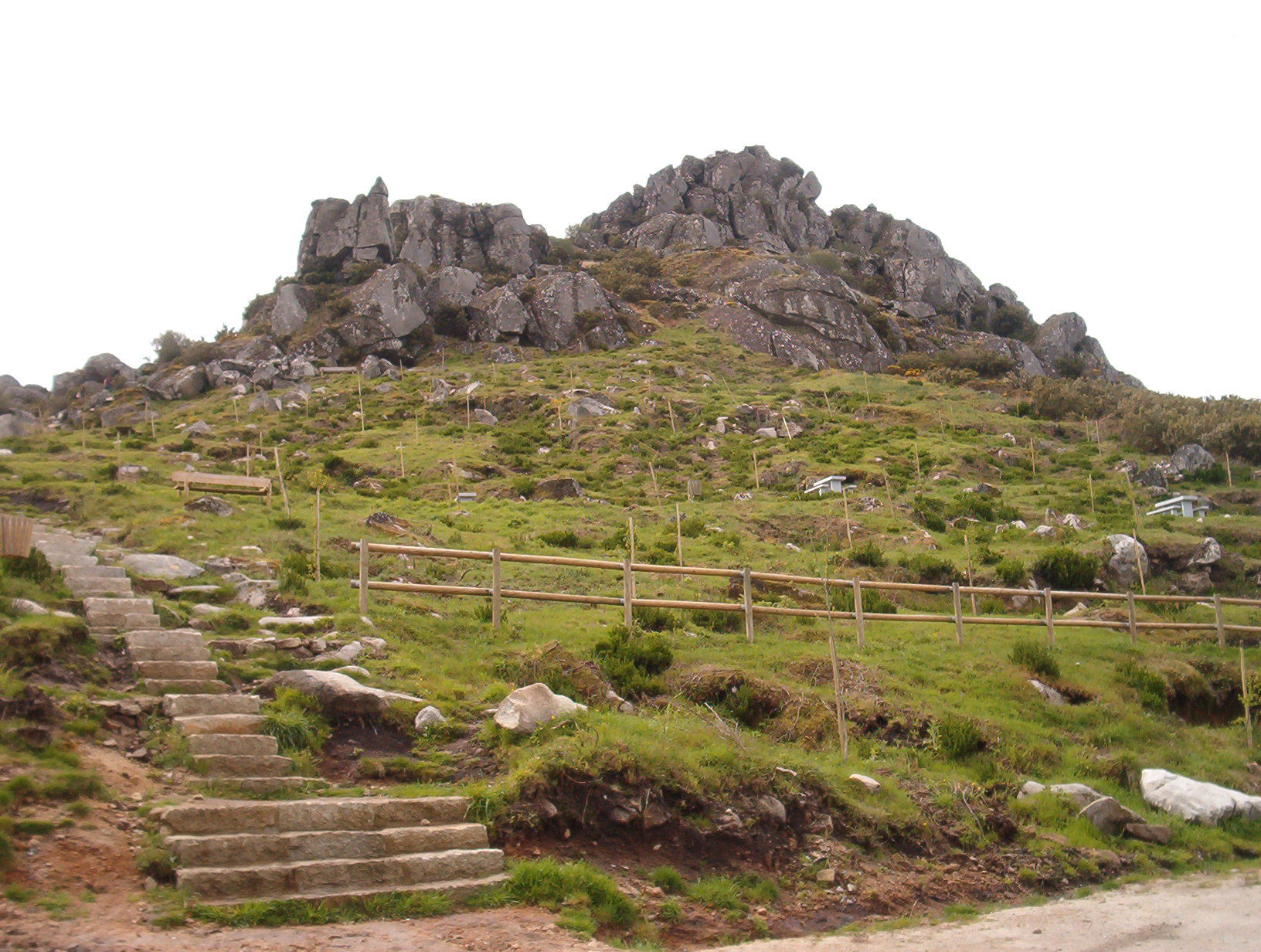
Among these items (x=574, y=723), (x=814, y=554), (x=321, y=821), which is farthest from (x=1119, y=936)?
(x=814, y=554)

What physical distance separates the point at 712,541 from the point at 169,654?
16598mm

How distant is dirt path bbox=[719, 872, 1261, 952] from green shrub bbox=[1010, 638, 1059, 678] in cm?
653

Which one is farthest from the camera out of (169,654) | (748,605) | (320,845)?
(748,605)

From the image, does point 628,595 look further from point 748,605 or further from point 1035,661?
point 1035,661

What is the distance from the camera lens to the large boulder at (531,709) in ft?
30.6

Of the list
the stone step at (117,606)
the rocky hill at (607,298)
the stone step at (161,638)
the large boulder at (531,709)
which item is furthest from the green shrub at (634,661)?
the rocky hill at (607,298)

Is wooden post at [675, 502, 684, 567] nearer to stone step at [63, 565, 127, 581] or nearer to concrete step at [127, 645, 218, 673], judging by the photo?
stone step at [63, 565, 127, 581]

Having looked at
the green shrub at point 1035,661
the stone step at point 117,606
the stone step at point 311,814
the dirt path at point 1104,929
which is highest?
the stone step at point 117,606

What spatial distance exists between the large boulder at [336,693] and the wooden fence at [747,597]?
10.1ft

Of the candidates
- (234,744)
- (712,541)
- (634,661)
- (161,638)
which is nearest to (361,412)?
(712,541)

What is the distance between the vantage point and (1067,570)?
934 inches

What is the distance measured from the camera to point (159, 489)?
23.9 meters

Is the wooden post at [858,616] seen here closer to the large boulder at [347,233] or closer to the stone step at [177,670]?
the stone step at [177,670]

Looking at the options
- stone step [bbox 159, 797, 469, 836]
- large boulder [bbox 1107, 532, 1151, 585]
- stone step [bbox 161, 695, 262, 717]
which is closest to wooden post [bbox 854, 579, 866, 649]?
stone step [bbox 159, 797, 469, 836]
